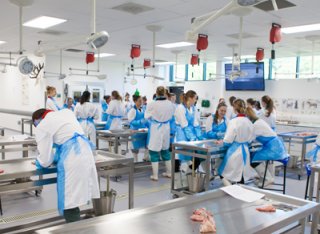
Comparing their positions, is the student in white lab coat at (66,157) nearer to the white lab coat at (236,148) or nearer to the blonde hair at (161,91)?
the white lab coat at (236,148)

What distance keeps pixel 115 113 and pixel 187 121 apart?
240 centimetres

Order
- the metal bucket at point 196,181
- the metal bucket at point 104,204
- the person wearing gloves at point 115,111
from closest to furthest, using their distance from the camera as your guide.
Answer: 1. the metal bucket at point 104,204
2. the metal bucket at point 196,181
3. the person wearing gloves at point 115,111

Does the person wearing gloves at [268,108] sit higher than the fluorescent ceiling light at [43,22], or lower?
lower

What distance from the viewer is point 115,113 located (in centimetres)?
661

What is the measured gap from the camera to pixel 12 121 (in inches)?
428

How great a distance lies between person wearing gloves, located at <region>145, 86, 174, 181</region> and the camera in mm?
4785

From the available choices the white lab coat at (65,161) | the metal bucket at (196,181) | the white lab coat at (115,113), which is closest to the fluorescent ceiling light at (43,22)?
the white lab coat at (115,113)

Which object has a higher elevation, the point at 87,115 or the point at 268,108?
the point at 268,108

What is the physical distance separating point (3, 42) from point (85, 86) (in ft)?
10.4

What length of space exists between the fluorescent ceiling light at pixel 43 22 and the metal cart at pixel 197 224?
4.26 meters

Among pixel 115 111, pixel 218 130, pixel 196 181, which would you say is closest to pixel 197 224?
pixel 196 181

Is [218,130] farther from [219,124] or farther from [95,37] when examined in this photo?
[95,37]

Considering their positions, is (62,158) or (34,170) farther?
(34,170)

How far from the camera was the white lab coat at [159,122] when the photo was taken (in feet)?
15.7
